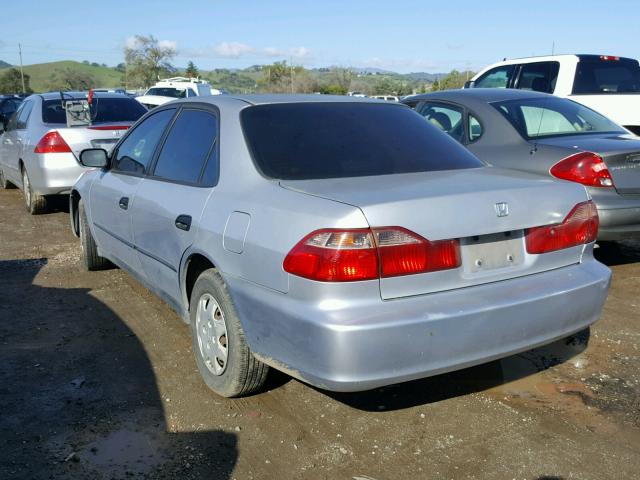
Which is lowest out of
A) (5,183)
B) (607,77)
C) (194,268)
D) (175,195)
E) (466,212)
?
(5,183)

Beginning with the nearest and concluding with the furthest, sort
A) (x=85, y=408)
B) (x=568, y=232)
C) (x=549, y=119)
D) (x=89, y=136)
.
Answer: (x=568, y=232), (x=85, y=408), (x=549, y=119), (x=89, y=136)

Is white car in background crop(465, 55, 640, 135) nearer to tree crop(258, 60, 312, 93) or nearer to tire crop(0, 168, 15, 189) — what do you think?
tire crop(0, 168, 15, 189)

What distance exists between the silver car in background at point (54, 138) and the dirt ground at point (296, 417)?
3.77 metres

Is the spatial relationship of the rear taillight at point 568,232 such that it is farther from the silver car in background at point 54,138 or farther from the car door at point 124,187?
the silver car in background at point 54,138

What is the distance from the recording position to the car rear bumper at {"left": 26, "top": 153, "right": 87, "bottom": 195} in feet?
26.7

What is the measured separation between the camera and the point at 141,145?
4.77 metres

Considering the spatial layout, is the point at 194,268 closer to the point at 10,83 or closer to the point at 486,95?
the point at 486,95

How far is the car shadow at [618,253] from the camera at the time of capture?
6.33 meters

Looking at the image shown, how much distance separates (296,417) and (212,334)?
637mm

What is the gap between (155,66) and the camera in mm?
70250

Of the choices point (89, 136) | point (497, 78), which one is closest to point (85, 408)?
point (89, 136)

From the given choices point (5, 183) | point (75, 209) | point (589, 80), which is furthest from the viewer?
point (5, 183)

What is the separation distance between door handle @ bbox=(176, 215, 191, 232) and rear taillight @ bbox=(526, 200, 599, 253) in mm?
1776

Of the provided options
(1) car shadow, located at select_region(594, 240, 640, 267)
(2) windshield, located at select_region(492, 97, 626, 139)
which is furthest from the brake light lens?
(1) car shadow, located at select_region(594, 240, 640, 267)
